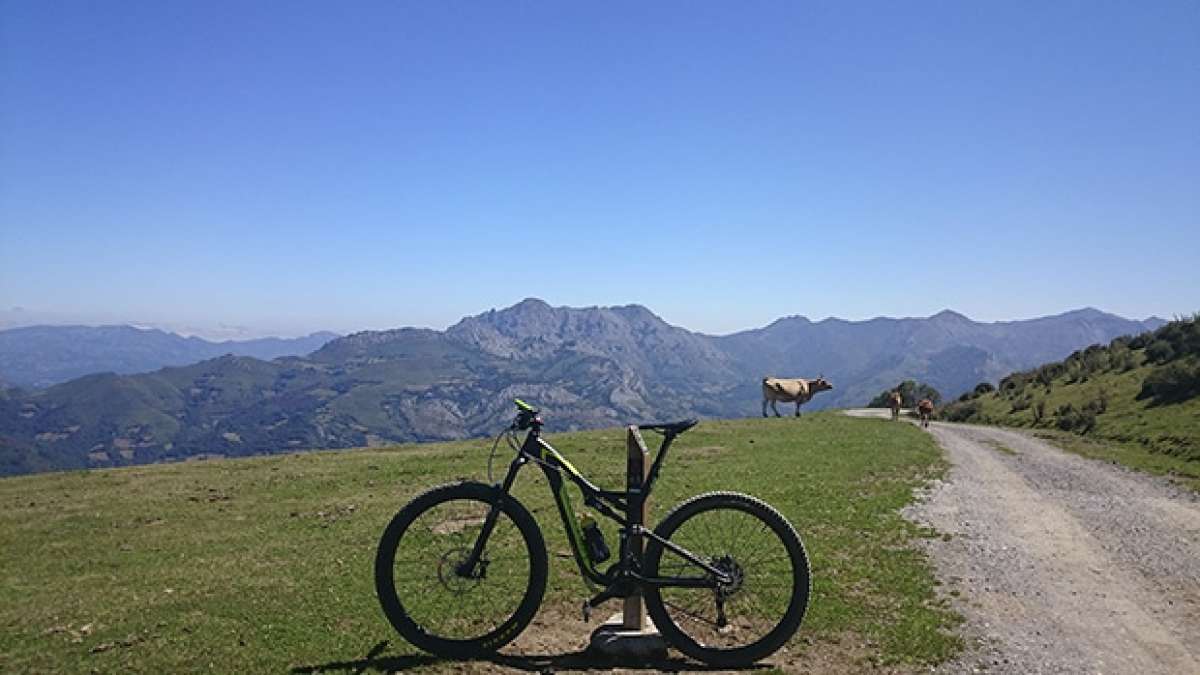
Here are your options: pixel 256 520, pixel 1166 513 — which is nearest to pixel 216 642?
pixel 256 520

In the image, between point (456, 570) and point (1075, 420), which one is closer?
point (456, 570)

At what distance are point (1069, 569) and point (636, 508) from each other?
29.0ft

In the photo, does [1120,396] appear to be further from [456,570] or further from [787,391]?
[456,570]

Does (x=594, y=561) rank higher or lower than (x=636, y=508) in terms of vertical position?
lower

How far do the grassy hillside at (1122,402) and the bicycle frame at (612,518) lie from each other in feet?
71.0

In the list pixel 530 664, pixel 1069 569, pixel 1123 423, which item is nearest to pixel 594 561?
pixel 530 664

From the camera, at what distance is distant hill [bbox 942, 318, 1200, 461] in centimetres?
3161

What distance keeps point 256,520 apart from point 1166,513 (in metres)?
21.3

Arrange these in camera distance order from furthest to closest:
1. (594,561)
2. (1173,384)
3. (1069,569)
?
(1173,384), (1069,569), (594,561)

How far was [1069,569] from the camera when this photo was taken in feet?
39.7

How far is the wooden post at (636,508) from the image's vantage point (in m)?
7.80

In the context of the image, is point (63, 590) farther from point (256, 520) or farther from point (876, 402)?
point (876, 402)

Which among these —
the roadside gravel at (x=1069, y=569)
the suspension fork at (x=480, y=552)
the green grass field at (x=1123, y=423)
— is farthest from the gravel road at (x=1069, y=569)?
the suspension fork at (x=480, y=552)

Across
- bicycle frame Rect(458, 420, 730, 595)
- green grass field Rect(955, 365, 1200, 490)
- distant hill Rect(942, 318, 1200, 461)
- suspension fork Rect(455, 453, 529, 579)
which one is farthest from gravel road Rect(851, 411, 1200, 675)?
distant hill Rect(942, 318, 1200, 461)
